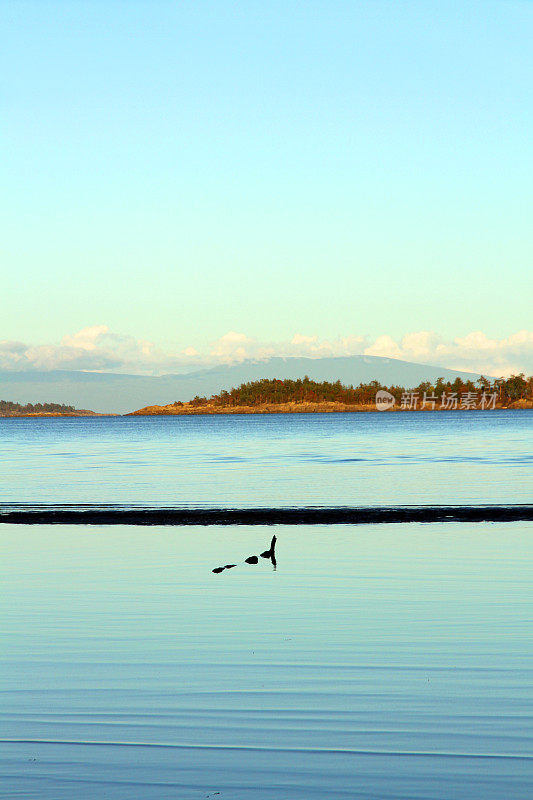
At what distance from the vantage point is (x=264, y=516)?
30.1 meters

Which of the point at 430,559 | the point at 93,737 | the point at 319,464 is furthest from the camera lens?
the point at 319,464

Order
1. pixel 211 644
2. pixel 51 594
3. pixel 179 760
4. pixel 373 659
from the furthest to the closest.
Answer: pixel 51 594 < pixel 211 644 < pixel 373 659 < pixel 179 760

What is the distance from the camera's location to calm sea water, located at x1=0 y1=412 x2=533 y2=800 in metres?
7.69

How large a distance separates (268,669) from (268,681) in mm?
516

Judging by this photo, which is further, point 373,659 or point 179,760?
point 373,659

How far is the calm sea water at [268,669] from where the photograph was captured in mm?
7691

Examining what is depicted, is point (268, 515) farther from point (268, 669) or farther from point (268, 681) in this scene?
point (268, 681)

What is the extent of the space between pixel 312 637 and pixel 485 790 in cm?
557

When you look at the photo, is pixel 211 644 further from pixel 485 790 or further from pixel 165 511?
pixel 165 511

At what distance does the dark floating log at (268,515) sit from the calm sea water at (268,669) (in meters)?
4.39

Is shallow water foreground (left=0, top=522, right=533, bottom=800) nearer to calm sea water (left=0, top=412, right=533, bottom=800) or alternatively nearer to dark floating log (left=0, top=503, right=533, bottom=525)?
calm sea water (left=0, top=412, right=533, bottom=800)

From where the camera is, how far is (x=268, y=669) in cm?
1105

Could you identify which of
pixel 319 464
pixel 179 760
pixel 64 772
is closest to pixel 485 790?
pixel 179 760

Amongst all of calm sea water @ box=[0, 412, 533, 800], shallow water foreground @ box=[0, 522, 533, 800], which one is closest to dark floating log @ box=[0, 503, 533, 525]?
calm sea water @ box=[0, 412, 533, 800]
